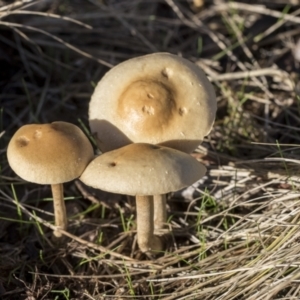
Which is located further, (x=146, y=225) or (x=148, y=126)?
(x=146, y=225)

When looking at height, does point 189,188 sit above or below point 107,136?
below

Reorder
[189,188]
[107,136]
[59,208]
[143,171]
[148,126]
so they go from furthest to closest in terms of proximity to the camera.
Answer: [189,188]
[59,208]
[107,136]
[148,126]
[143,171]

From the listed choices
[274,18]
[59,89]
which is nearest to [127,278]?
[59,89]

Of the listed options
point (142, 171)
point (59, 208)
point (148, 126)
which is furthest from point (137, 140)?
point (59, 208)

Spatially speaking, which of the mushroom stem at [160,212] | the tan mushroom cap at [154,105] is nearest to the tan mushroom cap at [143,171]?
the tan mushroom cap at [154,105]

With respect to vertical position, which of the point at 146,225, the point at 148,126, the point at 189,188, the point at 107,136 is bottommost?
the point at 189,188

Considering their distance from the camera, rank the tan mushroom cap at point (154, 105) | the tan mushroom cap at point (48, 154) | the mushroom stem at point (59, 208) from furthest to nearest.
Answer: the mushroom stem at point (59, 208)
the tan mushroom cap at point (154, 105)
the tan mushroom cap at point (48, 154)

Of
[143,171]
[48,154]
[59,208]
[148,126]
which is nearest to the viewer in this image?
[143,171]

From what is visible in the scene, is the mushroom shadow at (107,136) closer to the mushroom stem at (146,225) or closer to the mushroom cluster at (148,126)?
the mushroom cluster at (148,126)

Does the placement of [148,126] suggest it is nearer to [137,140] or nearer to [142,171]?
[137,140]
